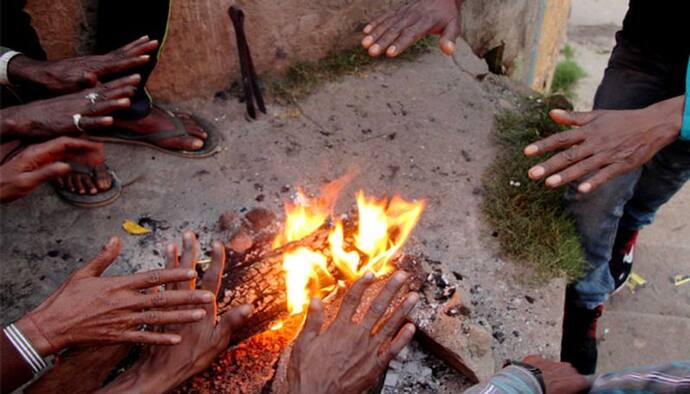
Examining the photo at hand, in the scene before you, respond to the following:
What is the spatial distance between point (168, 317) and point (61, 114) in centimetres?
111

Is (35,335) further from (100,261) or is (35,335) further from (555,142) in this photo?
(555,142)

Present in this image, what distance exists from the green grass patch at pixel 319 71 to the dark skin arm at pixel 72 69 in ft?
4.00

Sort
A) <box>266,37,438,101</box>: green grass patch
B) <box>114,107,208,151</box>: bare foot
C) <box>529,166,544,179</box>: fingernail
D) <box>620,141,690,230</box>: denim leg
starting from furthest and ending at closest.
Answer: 1. <box>266,37,438,101</box>: green grass patch
2. <box>114,107,208,151</box>: bare foot
3. <box>620,141,690,230</box>: denim leg
4. <box>529,166,544,179</box>: fingernail

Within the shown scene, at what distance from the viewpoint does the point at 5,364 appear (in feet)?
6.86

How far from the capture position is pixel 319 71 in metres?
4.26

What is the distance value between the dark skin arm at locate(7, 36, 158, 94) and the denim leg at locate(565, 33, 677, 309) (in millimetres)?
2238

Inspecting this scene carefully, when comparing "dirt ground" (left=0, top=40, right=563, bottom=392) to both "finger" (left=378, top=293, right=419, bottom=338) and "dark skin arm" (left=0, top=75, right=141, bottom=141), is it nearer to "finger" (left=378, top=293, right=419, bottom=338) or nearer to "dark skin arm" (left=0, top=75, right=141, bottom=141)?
"finger" (left=378, top=293, right=419, bottom=338)

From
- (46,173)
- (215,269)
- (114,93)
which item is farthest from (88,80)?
(215,269)

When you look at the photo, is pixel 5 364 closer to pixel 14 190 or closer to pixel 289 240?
pixel 14 190

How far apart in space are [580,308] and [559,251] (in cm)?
43

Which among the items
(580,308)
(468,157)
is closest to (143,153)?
(468,157)

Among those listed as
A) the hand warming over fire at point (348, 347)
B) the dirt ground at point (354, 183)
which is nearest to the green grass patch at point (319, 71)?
the dirt ground at point (354, 183)

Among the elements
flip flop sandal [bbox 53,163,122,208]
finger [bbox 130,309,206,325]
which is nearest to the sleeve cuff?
flip flop sandal [bbox 53,163,122,208]

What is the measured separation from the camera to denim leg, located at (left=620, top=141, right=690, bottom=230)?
330 centimetres
